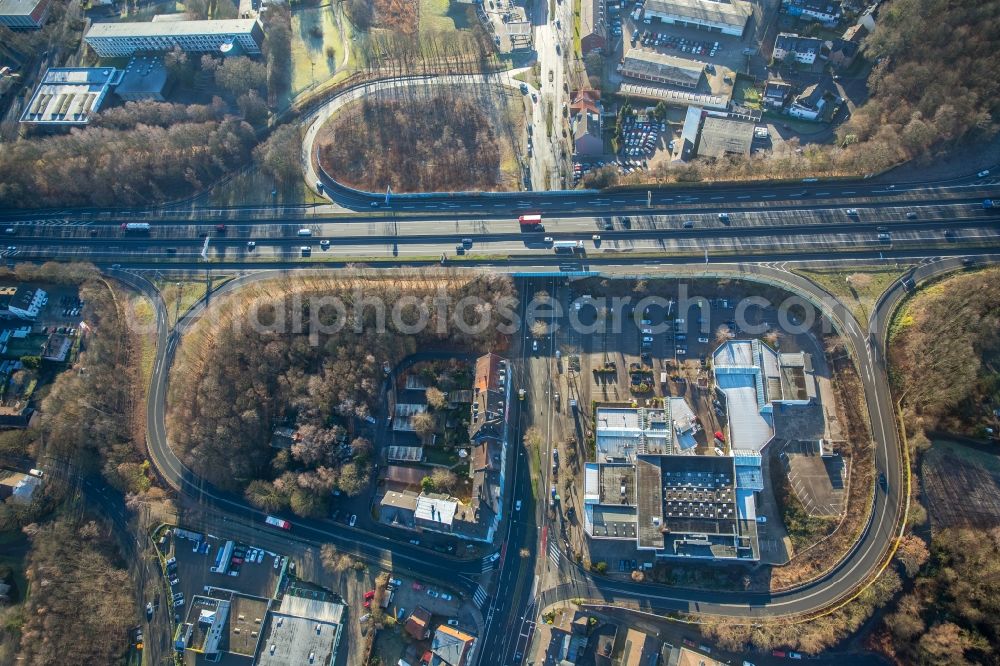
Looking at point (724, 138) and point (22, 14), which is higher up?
point (22, 14)

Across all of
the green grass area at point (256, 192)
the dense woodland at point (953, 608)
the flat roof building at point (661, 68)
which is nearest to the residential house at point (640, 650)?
the dense woodland at point (953, 608)

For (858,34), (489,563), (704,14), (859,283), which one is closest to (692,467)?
(489,563)

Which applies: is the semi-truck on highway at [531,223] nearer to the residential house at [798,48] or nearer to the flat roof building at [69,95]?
the residential house at [798,48]

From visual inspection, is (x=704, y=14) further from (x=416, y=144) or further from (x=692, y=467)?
(x=692, y=467)

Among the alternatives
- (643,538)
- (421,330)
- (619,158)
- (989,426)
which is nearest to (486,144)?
(619,158)

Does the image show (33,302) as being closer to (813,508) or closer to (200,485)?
(200,485)

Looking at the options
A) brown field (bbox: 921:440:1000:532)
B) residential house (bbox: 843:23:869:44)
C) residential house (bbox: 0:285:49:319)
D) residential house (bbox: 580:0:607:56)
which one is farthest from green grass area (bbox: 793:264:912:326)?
residential house (bbox: 0:285:49:319)

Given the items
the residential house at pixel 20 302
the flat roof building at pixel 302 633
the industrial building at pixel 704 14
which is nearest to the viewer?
the flat roof building at pixel 302 633
